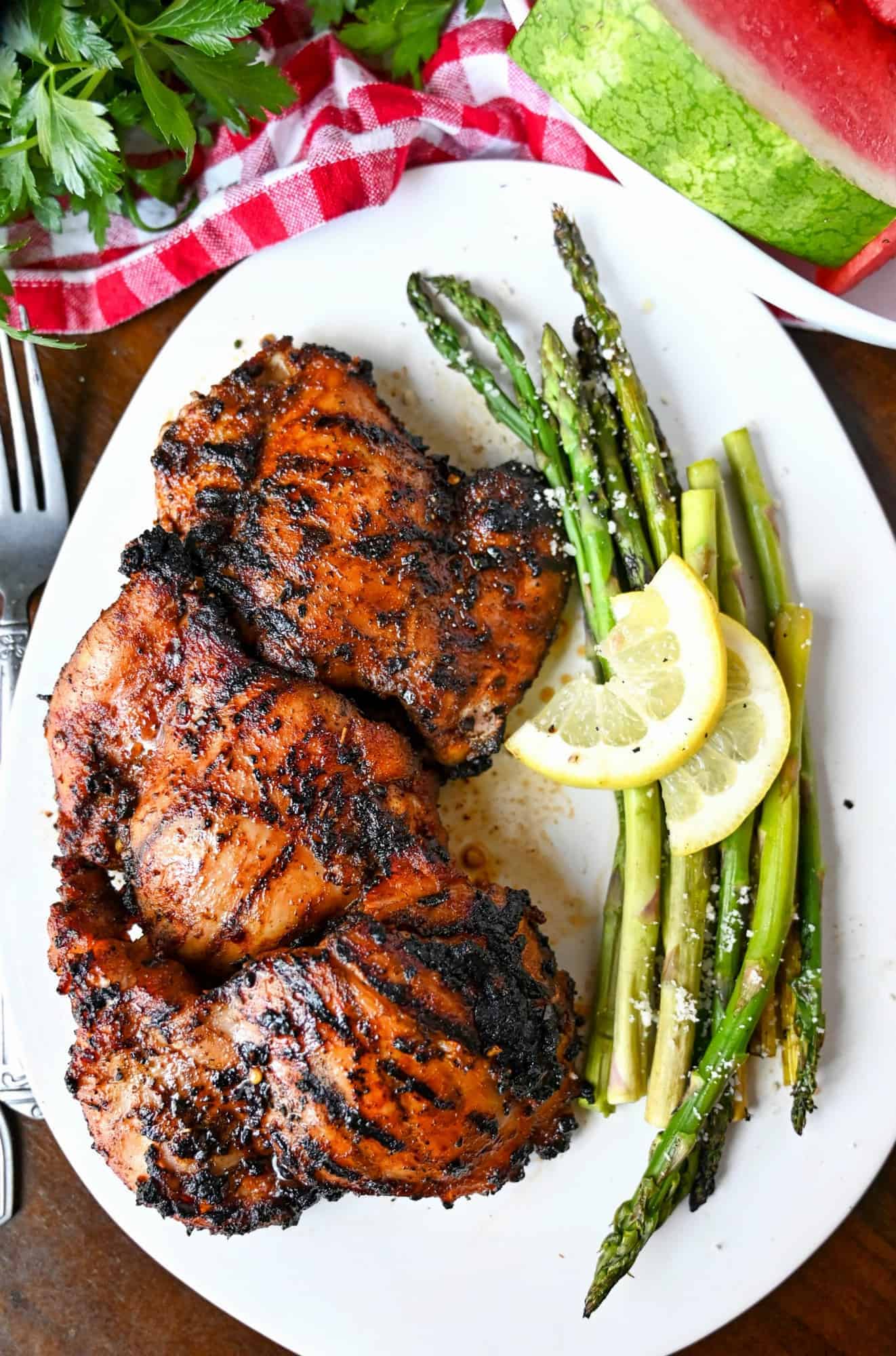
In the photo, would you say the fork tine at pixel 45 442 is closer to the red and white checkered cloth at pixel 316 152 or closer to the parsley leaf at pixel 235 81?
the red and white checkered cloth at pixel 316 152

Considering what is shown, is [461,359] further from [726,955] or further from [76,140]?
[726,955]

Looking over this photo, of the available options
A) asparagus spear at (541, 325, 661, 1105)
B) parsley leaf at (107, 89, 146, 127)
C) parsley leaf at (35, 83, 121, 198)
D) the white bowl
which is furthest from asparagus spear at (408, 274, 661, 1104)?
parsley leaf at (107, 89, 146, 127)

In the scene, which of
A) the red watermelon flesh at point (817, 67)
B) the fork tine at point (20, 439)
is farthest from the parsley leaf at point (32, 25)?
the red watermelon flesh at point (817, 67)

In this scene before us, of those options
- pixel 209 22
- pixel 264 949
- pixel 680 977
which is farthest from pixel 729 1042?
pixel 209 22

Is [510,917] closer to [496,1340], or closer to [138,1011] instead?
[138,1011]

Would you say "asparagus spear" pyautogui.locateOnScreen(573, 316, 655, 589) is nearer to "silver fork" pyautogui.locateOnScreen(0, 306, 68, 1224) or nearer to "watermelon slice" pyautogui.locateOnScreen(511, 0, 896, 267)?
"watermelon slice" pyautogui.locateOnScreen(511, 0, 896, 267)
